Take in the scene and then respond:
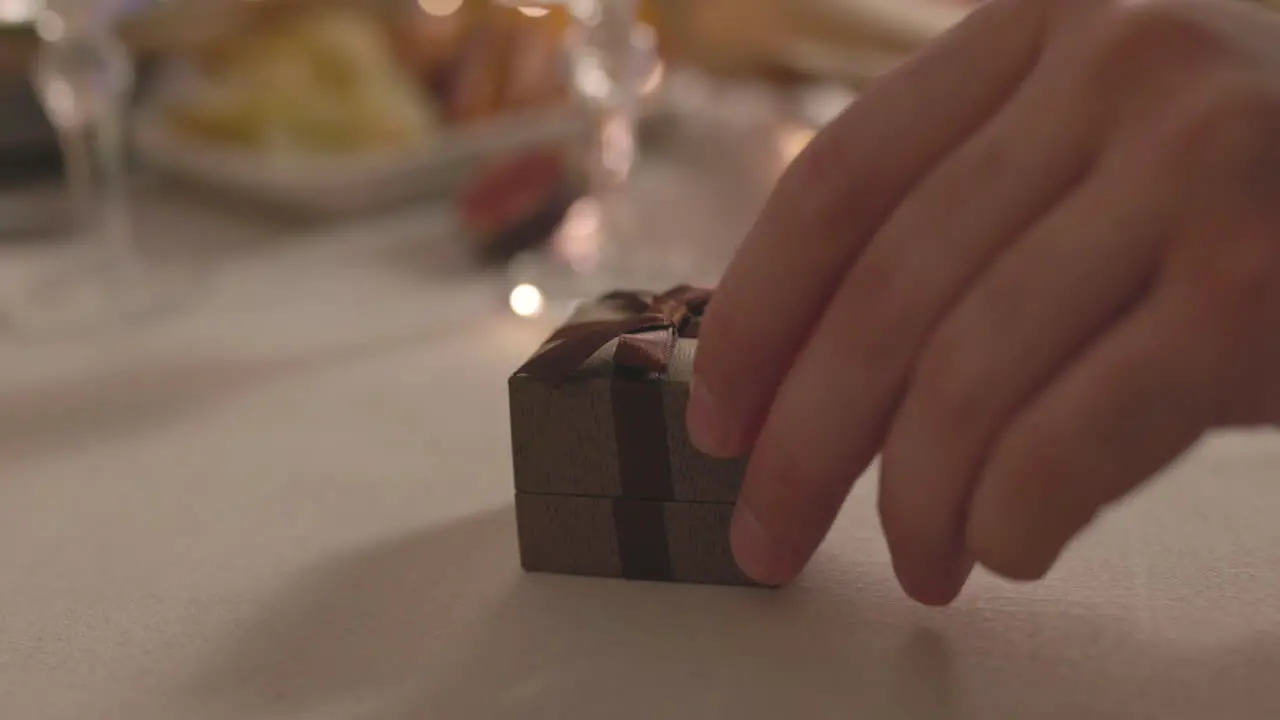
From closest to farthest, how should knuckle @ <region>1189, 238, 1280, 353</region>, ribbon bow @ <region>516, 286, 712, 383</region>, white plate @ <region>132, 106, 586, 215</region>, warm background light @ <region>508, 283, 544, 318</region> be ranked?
1. knuckle @ <region>1189, 238, 1280, 353</region>
2. ribbon bow @ <region>516, 286, 712, 383</region>
3. warm background light @ <region>508, 283, 544, 318</region>
4. white plate @ <region>132, 106, 586, 215</region>

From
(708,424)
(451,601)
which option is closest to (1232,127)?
(708,424)

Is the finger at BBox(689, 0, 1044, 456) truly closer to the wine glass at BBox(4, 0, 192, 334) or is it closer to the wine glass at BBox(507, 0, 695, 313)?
the wine glass at BBox(507, 0, 695, 313)

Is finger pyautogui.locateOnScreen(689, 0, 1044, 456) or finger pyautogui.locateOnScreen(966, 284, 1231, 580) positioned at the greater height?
finger pyautogui.locateOnScreen(689, 0, 1044, 456)

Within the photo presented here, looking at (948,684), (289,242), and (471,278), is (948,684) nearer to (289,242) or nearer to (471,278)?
(471,278)

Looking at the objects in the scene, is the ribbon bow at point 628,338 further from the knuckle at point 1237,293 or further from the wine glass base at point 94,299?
the wine glass base at point 94,299

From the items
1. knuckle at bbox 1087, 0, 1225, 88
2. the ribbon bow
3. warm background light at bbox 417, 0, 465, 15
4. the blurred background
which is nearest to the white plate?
the blurred background

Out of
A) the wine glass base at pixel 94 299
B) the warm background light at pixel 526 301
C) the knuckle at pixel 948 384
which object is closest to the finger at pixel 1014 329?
the knuckle at pixel 948 384
